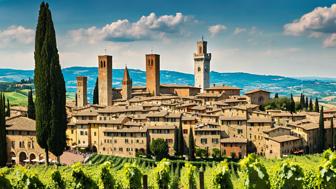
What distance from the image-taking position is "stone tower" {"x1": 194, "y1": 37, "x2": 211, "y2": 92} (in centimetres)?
11081

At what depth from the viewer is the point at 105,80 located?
8906cm

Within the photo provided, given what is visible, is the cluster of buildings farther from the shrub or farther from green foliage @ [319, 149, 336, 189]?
green foliage @ [319, 149, 336, 189]

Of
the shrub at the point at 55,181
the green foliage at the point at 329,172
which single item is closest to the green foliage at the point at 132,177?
the shrub at the point at 55,181

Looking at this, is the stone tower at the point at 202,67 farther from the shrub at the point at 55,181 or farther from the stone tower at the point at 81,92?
the shrub at the point at 55,181

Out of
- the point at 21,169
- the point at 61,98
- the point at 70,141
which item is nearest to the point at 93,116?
the point at 70,141

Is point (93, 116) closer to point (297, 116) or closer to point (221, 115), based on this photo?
point (221, 115)

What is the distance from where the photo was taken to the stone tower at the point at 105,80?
88.1 metres

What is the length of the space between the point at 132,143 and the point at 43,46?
68.4 feet

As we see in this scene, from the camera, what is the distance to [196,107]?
71938 millimetres

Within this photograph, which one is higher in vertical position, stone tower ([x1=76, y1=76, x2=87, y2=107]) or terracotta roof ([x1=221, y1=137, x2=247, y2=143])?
stone tower ([x1=76, y1=76, x2=87, y2=107])

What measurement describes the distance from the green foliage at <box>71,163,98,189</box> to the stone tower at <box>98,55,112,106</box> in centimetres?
6175

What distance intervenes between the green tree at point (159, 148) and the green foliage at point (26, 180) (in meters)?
33.8

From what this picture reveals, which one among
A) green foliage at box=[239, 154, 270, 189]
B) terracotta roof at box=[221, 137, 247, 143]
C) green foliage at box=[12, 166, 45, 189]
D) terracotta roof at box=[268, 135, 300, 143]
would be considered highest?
green foliage at box=[239, 154, 270, 189]

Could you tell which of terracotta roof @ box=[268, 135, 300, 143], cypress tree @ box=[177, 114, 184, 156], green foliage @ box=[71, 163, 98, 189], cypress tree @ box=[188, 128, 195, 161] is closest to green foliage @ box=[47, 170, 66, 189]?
green foliage @ box=[71, 163, 98, 189]
